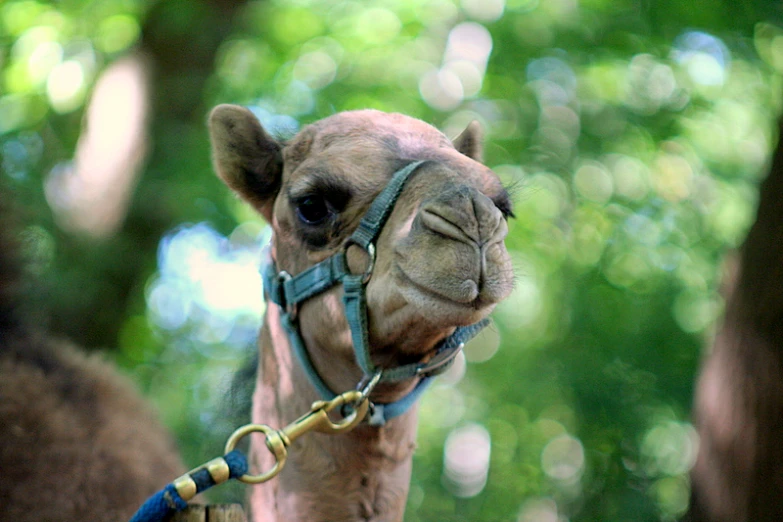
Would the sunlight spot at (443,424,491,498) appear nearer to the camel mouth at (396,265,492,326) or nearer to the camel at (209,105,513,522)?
the camel at (209,105,513,522)

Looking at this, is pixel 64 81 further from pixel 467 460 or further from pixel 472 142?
pixel 467 460

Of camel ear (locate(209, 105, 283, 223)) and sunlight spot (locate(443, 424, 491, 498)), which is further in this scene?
sunlight spot (locate(443, 424, 491, 498))

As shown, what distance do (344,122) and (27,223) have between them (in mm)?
2532

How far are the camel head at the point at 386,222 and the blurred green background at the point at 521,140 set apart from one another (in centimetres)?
406

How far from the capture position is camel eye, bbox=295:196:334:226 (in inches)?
114

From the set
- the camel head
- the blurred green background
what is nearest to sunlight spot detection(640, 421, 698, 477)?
the blurred green background

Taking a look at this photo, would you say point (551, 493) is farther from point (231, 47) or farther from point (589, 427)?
point (231, 47)

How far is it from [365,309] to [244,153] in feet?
3.26

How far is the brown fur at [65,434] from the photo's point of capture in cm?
339

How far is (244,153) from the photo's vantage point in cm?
327

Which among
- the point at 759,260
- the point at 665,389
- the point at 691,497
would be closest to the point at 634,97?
the point at 665,389

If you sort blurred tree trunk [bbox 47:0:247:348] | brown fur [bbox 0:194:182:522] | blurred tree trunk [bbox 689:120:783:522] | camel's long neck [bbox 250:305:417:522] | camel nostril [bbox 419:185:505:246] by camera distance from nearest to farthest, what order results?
camel nostril [bbox 419:185:505:246] < camel's long neck [bbox 250:305:417:522] < brown fur [bbox 0:194:182:522] < blurred tree trunk [bbox 689:120:783:522] < blurred tree trunk [bbox 47:0:247:348]

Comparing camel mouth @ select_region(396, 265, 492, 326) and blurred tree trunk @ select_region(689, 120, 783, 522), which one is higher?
camel mouth @ select_region(396, 265, 492, 326)

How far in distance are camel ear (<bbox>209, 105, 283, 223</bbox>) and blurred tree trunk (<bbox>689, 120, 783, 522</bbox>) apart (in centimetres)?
290
